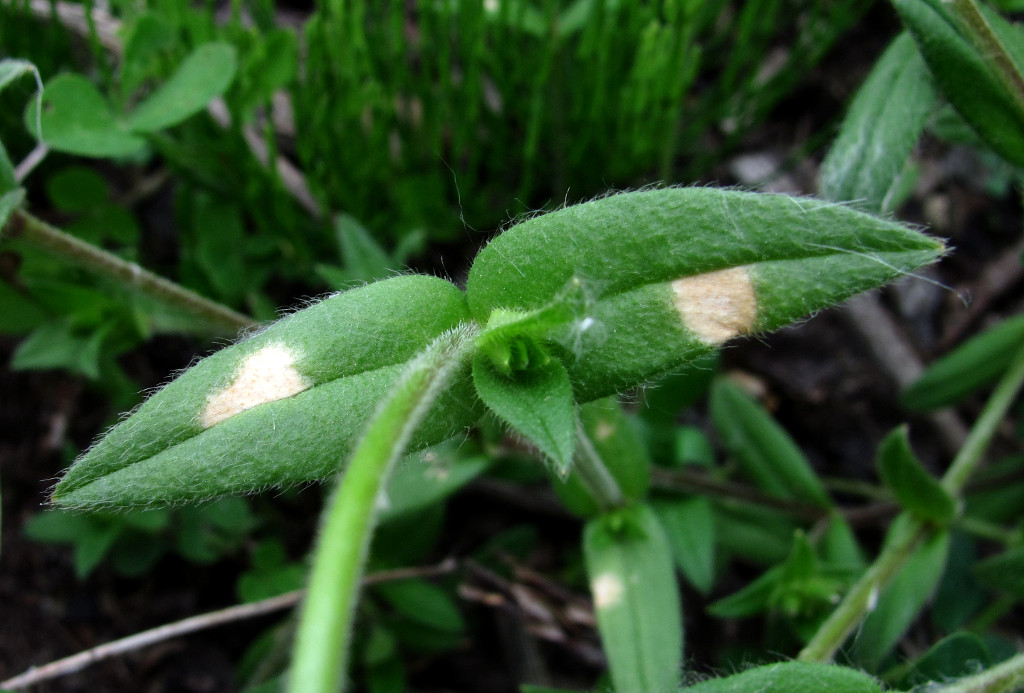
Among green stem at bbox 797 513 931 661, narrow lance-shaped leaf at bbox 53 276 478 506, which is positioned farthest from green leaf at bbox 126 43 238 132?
green stem at bbox 797 513 931 661

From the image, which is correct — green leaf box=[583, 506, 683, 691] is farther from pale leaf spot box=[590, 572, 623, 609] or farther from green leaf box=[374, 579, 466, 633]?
green leaf box=[374, 579, 466, 633]

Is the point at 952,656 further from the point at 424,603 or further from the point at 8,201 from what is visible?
the point at 8,201

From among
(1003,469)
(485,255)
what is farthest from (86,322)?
(1003,469)

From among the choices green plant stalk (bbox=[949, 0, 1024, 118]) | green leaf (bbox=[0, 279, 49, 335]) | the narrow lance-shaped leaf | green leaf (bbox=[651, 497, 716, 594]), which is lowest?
green leaf (bbox=[651, 497, 716, 594])

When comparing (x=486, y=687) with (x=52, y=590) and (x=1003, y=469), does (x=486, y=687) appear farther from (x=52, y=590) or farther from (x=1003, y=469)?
(x=1003, y=469)

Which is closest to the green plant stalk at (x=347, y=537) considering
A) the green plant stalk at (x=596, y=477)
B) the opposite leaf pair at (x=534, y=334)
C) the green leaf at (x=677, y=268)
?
the opposite leaf pair at (x=534, y=334)
